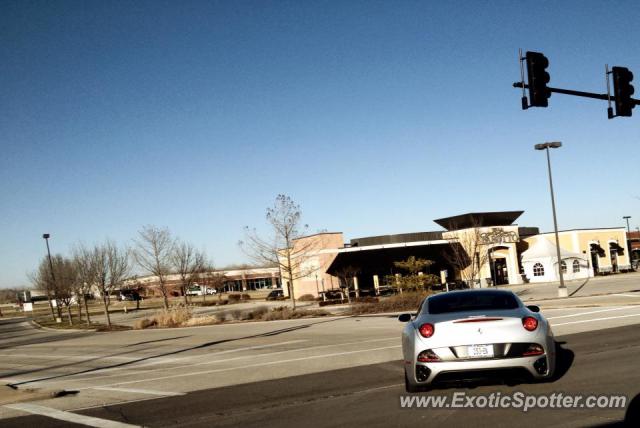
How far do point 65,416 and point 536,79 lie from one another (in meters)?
12.4

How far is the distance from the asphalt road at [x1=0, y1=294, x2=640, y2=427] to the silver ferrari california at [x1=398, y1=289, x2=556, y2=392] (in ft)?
1.47

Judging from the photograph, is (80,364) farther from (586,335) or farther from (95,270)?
(95,270)

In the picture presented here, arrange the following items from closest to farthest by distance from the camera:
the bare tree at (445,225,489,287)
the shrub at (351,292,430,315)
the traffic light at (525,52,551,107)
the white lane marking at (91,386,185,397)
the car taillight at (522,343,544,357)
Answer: the car taillight at (522,343,544,357) < the white lane marking at (91,386,185,397) < the traffic light at (525,52,551,107) < the shrub at (351,292,430,315) < the bare tree at (445,225,489,287)

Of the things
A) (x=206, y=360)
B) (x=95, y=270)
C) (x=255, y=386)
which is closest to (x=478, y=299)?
(x=255, y=386)

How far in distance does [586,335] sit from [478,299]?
703cm

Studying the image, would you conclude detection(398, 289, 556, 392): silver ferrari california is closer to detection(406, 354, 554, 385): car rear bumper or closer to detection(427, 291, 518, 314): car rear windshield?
detection(406, 354, 554, 385): car rear bumper

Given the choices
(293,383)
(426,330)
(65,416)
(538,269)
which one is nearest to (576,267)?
(538,269)

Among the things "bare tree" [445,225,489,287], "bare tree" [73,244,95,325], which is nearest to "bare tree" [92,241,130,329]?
"bare tree" [73,244,95,325]

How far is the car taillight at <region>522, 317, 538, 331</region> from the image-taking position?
23.7 feet

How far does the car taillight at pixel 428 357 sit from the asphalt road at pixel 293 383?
0.59m

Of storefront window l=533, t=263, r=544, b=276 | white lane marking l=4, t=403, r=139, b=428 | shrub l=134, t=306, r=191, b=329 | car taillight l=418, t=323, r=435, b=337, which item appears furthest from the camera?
storefront window l=533, t=263, r=544, b=276

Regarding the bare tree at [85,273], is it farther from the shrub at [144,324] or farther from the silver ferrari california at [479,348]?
the silver ferrari california at [479,348]

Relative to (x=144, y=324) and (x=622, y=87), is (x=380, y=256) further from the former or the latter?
(x=622, y=87)

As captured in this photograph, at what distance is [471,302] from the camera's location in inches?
323
